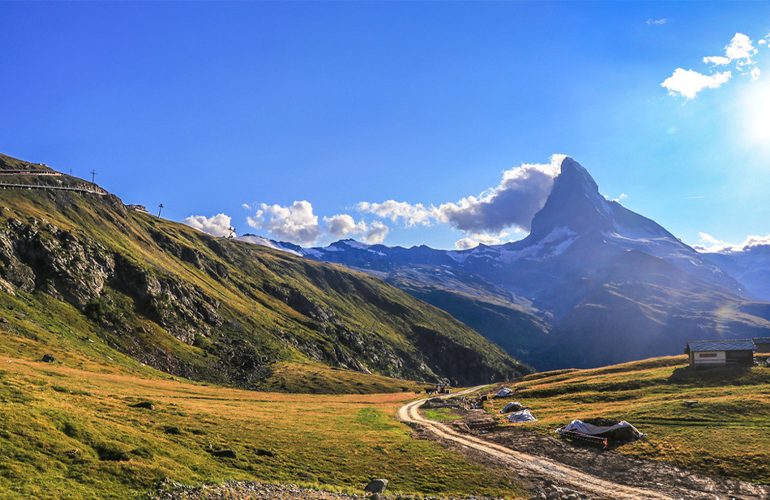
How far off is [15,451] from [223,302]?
160992mm

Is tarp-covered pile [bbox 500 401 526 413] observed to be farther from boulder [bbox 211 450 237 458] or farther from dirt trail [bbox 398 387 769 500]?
boulder [bbox 211 450 237 458]

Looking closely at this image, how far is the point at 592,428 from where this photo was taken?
52156 millimetres

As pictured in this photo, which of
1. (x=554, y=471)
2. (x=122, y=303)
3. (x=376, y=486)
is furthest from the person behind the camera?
(x=122, y=303)

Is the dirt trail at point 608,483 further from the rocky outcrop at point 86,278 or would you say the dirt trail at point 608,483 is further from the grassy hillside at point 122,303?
→ the rocky outcrop at point 86,278

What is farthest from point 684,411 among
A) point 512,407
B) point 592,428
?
point 512,407

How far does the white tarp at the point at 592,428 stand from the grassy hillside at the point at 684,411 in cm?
201

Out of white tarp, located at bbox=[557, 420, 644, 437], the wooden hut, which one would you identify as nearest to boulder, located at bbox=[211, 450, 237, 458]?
white tarp, located at bbox=[557, 420, 644, 437]

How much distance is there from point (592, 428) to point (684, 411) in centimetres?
1714

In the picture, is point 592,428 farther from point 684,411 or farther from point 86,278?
point 86,278

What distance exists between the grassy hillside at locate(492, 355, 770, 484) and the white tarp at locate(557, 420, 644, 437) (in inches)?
79.0

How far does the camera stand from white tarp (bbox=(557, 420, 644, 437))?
50.1 m

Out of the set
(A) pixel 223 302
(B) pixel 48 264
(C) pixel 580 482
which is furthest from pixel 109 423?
(A) pixel 223 302

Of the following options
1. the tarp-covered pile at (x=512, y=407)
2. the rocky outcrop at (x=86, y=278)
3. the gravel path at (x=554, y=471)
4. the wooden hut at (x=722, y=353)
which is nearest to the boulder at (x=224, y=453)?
the gravel path at (x=554, y=471)

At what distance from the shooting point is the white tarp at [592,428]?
50.1 metres
